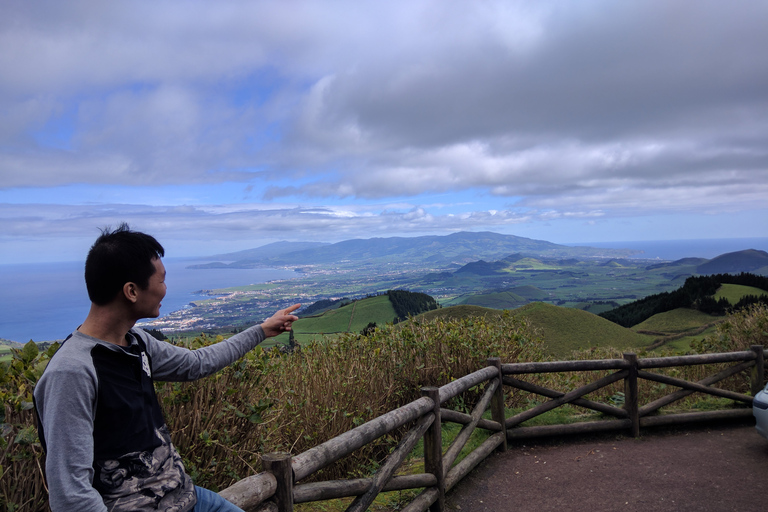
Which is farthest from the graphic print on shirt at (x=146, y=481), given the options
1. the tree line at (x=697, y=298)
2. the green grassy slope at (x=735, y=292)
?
the green grassy slope at (x=735, y=292)

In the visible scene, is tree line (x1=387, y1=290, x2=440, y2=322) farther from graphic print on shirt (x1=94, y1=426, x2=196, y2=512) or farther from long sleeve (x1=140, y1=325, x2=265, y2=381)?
graphic print on shirt (x1=94, y1=426, x2=196, y2=512)

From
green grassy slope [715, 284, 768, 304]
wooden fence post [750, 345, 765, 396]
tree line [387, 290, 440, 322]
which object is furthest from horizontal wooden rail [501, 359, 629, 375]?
green grassy slope [715, 284, 768, 304]

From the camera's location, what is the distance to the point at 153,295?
1740 millimetres

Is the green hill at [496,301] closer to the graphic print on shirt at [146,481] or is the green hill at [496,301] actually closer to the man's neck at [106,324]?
the graphic print on shirt at [146,481]

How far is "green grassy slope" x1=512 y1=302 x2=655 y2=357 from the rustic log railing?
18.2 meters

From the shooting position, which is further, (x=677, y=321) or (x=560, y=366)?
(x=677, y=321)

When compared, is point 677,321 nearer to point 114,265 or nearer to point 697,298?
point 697,298

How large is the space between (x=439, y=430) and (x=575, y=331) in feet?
79.4

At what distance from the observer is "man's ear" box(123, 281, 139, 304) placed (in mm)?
1642

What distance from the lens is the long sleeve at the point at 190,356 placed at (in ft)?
6.95

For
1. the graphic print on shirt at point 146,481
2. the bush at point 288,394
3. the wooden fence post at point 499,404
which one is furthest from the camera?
the wooden fence post at point 499,404

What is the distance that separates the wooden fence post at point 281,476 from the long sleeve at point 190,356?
64cm

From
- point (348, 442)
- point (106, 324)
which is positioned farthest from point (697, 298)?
point (106, 324)

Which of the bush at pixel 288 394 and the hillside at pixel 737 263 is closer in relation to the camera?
the bush at pixel 288 394
